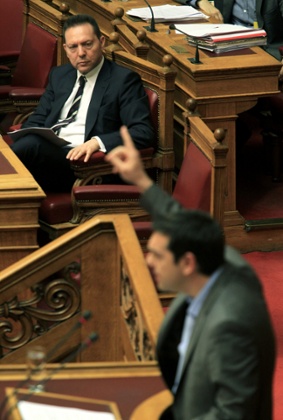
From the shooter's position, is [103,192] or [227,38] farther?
[227,38]

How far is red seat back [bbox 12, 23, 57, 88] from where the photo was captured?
19.2ft

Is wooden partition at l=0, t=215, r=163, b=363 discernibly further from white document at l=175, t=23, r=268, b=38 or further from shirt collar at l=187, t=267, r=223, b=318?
white document at l=175, t=23, r=268, b=38

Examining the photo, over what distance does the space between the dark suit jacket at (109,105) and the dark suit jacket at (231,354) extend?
2314 mm

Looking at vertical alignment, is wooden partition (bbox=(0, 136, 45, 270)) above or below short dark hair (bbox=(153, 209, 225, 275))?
below

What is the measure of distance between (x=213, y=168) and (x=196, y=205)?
→ 0.17 metres

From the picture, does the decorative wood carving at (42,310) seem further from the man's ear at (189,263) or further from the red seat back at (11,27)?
the red seat back at (11,27)

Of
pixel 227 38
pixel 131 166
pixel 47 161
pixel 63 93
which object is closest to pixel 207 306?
pixel 131 166

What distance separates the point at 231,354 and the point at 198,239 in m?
0.24

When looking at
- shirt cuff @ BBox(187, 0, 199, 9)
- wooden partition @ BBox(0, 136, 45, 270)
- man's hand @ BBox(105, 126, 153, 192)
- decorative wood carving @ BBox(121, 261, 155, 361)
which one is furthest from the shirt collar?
shirt cuff @ BBox(187, 0, 199, 9)

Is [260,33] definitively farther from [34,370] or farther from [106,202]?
[34,370]

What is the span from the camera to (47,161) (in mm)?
4664

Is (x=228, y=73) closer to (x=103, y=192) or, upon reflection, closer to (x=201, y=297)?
(x=103, y=192)

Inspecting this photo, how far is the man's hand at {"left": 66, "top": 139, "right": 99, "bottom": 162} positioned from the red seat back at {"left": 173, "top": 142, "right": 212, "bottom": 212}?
52 centimetres

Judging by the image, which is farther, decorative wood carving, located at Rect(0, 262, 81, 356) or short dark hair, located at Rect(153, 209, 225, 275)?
decorative wood carving, located at Rect(0, 262, 81, 356)
